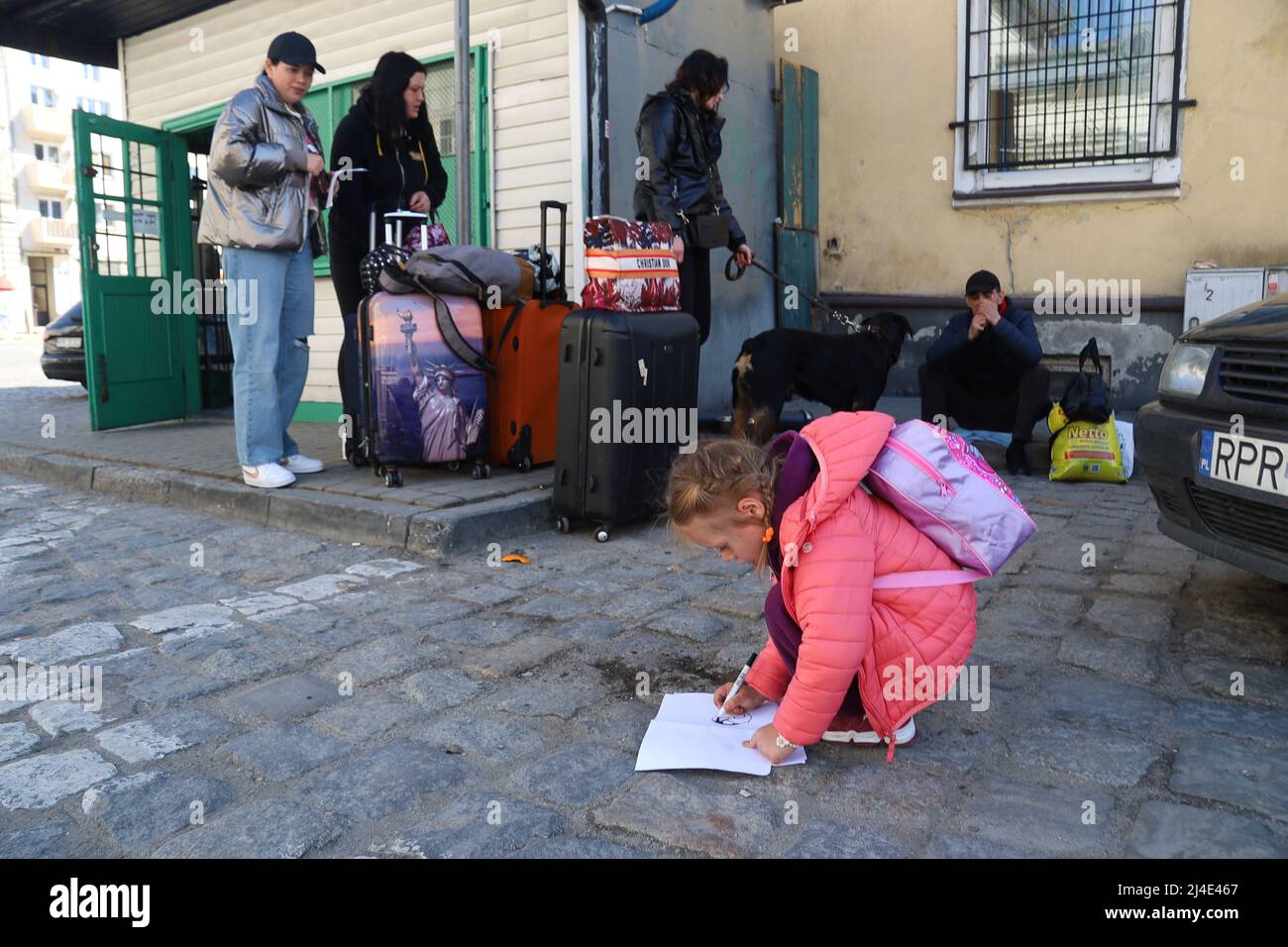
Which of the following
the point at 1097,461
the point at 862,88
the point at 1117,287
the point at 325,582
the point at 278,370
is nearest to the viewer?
the point at 325,582

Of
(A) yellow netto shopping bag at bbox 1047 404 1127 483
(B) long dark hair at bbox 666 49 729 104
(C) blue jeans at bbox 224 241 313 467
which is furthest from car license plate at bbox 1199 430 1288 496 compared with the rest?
(C) blue jeans at bbox 224 241 313 467

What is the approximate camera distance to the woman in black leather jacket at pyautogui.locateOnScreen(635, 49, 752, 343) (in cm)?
555

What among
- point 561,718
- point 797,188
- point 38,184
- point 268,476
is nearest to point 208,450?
point 268,476

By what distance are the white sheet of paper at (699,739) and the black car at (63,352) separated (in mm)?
11502

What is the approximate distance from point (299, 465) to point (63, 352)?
333 inches

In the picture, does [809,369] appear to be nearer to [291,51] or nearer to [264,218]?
[264,218]

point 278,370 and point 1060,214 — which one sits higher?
point 1060,214

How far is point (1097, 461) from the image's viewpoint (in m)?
5.96

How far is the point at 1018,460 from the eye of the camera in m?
6.32

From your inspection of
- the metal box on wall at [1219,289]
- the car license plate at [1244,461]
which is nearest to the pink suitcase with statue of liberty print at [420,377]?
the car license plate at [1244,461]

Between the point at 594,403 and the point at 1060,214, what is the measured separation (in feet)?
16.6

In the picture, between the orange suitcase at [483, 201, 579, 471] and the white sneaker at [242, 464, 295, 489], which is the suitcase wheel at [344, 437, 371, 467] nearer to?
the white sneaker at [242, 464, 295, 489]
